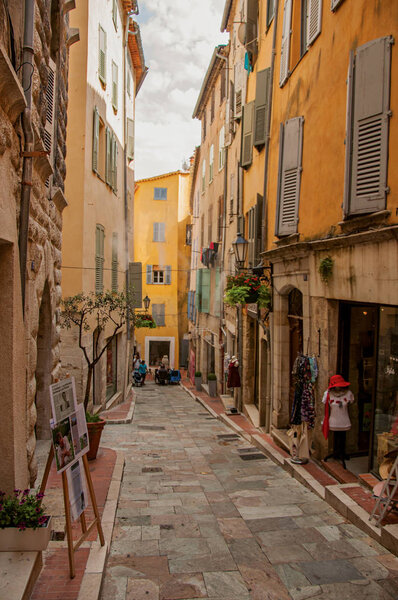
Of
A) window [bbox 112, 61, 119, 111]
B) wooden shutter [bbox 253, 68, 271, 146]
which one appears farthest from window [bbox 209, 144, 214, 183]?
wooden shutter [bbox 253, 68, 271, 146]

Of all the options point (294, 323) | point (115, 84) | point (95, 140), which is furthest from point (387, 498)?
point (115, 84)

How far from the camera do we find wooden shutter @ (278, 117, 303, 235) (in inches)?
405

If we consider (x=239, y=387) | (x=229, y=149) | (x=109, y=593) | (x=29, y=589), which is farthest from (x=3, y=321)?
(x=229, y=149)

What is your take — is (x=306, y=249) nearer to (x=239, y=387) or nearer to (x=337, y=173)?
Result: (x=337, y=173)

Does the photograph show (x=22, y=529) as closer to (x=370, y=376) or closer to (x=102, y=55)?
(x=370, y=376)

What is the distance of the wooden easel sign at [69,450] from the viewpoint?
4.51m

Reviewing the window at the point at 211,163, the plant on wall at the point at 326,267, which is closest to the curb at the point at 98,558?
the plant on wall at the point at 326,267

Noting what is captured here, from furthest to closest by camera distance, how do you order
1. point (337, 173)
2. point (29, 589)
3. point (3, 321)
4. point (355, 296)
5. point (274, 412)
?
point (274, 412) < point (337, 173) < point (355, 296) < point (3, 321) < point (29, 589)

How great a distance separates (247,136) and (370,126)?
868 cm

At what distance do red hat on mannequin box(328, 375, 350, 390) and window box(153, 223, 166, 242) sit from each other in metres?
33.0

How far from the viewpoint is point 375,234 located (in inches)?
266

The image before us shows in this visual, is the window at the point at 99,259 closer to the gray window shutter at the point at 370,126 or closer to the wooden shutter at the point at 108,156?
the wooden shutter at the point at 108,156

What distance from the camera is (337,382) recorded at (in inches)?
316

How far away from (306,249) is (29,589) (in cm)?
723
